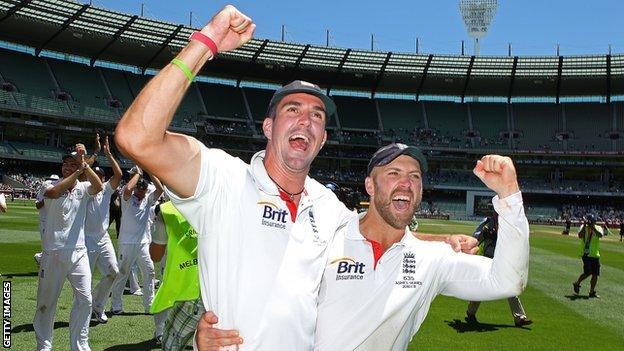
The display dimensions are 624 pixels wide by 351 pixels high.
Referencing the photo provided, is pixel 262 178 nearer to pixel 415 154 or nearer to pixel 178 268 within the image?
pixel 415 154

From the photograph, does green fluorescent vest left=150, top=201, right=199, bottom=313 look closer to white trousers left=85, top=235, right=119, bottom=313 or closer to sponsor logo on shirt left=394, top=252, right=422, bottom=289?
sponsor logo on shirt left=394, top=252, right=422, bottom=289

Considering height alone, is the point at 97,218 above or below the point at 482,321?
above

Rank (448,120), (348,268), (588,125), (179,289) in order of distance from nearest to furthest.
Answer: (348,268), (179,289), (588,125), (448,120)

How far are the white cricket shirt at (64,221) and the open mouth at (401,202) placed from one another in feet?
18.5

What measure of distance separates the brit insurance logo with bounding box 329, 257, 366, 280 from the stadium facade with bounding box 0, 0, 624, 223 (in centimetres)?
5225

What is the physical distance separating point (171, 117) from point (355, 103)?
7297 centimetres

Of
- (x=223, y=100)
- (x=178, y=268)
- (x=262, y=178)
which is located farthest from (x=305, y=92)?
(x=223, y=100)

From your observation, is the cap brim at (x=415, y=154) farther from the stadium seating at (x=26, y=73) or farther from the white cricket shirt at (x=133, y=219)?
the stadium seating at (x=26, y=73)

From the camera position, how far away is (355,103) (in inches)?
2928

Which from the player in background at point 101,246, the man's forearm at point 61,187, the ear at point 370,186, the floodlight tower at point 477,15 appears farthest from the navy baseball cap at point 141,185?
the floodlight tower at point 477,15

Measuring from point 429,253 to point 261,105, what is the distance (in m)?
69.6

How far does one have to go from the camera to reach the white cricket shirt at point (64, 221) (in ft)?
24.8

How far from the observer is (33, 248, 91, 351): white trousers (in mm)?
7305

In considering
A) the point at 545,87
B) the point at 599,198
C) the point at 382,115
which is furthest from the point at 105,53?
the point at 599,198
